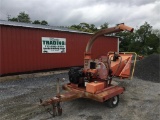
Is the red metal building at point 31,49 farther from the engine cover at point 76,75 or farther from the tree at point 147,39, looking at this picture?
the tree at point 147,39

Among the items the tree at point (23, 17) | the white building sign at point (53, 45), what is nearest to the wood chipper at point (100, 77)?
the white building sign at point (53, 45)

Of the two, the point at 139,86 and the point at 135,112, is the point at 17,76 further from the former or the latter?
the point at 135,112

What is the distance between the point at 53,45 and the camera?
14.1 metres

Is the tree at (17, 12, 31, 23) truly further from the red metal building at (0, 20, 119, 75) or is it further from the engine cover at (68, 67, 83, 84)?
the engine cover at (68, 67, 83, 84)

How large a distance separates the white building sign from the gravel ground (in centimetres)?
461

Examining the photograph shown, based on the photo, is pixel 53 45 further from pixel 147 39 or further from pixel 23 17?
pixel 23 17

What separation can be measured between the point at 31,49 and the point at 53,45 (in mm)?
1779

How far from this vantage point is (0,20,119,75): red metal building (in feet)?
38.0

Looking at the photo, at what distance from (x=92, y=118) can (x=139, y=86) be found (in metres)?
4.86

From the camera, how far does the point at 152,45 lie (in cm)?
3422

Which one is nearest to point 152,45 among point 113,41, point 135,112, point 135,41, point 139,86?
point 135,41

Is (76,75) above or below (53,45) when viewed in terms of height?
below

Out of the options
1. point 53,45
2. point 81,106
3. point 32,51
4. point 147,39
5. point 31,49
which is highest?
point 147,39

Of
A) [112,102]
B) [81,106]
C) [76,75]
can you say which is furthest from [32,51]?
[112,102]
